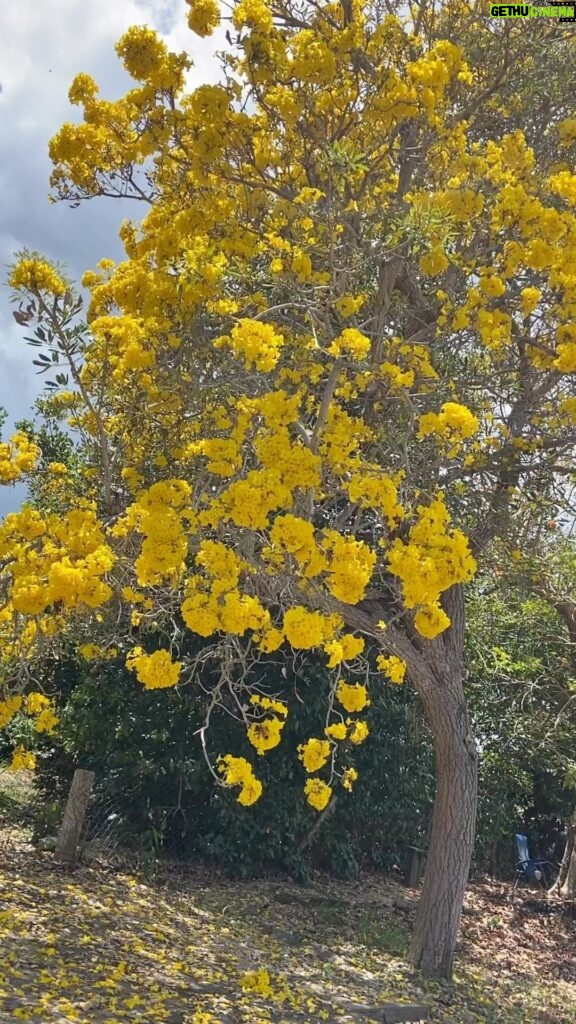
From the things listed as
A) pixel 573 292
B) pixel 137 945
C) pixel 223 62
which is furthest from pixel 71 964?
pixel 223 62

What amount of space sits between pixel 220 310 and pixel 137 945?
154 inches

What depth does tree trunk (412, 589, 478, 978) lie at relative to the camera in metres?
5.93

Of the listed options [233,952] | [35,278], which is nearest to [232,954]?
[233,952]

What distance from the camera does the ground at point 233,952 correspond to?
427 centimetres

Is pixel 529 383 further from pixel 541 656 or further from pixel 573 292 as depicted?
pixel 541 656

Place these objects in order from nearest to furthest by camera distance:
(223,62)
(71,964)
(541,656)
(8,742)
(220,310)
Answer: (220,310) < (71,964) < (223,62) < (8,742) < (541,656)

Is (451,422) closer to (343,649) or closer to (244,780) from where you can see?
(343,649)

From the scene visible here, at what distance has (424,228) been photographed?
13.9ft

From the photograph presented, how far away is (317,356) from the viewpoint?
494 centimetres

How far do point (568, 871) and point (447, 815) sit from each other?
403 cm

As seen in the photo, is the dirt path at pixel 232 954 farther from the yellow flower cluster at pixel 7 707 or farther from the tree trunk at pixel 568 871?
the yellow flower cluster at pixel 7 707

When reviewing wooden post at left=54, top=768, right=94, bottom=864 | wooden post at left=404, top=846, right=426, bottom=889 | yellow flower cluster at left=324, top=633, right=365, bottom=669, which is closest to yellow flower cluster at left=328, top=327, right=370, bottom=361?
yellow flower cluster at left=324, top=633, right=365, bottom=669

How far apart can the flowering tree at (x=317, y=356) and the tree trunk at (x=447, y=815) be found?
0.06 ft

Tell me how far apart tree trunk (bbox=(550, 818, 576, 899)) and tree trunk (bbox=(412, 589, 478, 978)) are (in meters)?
3.64
